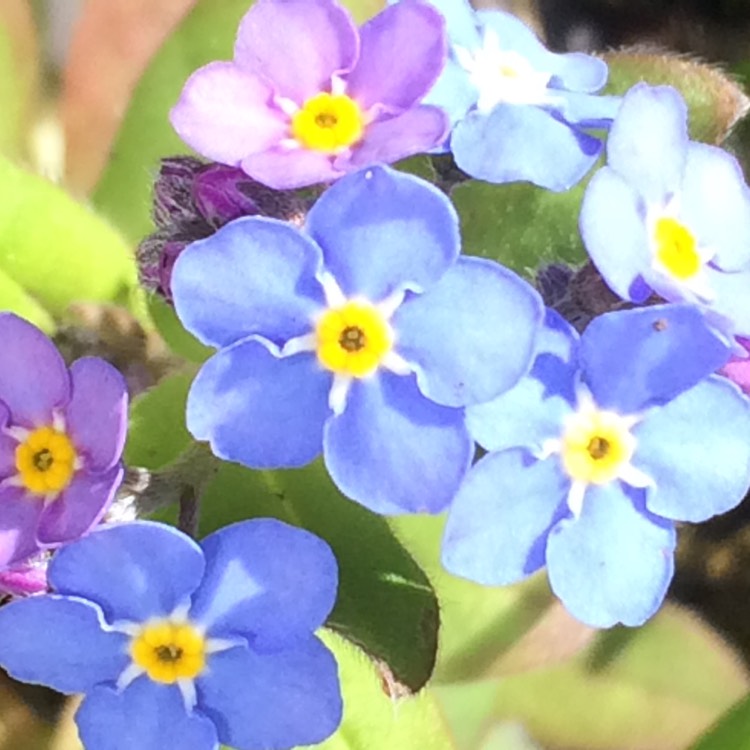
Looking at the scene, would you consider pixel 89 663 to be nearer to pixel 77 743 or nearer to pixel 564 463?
pixel 564 463

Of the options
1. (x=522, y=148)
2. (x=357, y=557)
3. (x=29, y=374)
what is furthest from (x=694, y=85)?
(x=29, y=374)

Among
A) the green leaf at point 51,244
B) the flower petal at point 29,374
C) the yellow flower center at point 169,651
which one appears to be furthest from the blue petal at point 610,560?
the green leaf at point 51,244

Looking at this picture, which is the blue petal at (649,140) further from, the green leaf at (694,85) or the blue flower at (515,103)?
the green leaf at (694,85)

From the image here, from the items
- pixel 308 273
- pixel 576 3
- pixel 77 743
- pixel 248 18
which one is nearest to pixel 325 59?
pixel 248 18

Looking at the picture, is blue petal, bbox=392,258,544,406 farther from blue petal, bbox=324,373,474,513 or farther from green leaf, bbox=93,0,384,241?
green leaf, bbox=93,0,384,241

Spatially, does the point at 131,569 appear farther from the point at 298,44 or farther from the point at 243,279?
the point at 298,44

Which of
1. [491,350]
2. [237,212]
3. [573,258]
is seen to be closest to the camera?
[491,350]
